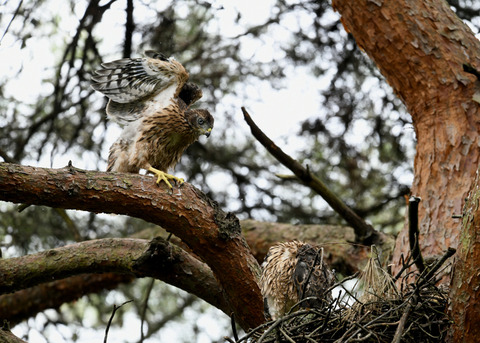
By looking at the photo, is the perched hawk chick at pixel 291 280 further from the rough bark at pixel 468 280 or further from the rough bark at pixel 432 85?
the rough bark at pixel 468 280

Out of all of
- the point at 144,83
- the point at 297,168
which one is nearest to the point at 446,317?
the point at 297,168

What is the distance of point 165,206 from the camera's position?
11.5 ft

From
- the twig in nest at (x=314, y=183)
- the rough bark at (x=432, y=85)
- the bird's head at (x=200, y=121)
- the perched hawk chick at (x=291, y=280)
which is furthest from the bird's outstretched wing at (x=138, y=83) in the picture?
the perched hawk chick at (x=291, y=280)

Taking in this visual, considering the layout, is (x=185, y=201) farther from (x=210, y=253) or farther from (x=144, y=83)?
(x=144, y=83)

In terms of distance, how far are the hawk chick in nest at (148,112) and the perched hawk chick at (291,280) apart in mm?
1406

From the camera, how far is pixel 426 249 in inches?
168

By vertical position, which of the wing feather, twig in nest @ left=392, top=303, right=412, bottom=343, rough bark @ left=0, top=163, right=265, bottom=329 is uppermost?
the wing feather

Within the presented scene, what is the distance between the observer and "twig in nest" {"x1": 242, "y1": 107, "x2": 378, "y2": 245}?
13.9 ft

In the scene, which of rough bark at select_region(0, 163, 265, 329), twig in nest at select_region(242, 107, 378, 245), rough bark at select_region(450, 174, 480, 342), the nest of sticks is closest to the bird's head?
twig in nest at select_region(242, 107, 378, 245)

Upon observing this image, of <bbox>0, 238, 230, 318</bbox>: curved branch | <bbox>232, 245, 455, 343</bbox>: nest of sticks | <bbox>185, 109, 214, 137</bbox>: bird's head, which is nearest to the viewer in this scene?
<bbox>232, 245, 455, 343</bbox>: nest of sticks

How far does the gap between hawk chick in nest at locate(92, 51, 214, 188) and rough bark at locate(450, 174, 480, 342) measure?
8.63ft

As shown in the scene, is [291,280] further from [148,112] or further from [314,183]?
[148,112]

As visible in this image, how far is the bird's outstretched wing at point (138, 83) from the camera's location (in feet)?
15.8

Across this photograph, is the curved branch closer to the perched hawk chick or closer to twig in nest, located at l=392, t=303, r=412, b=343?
the perched hawk chick
